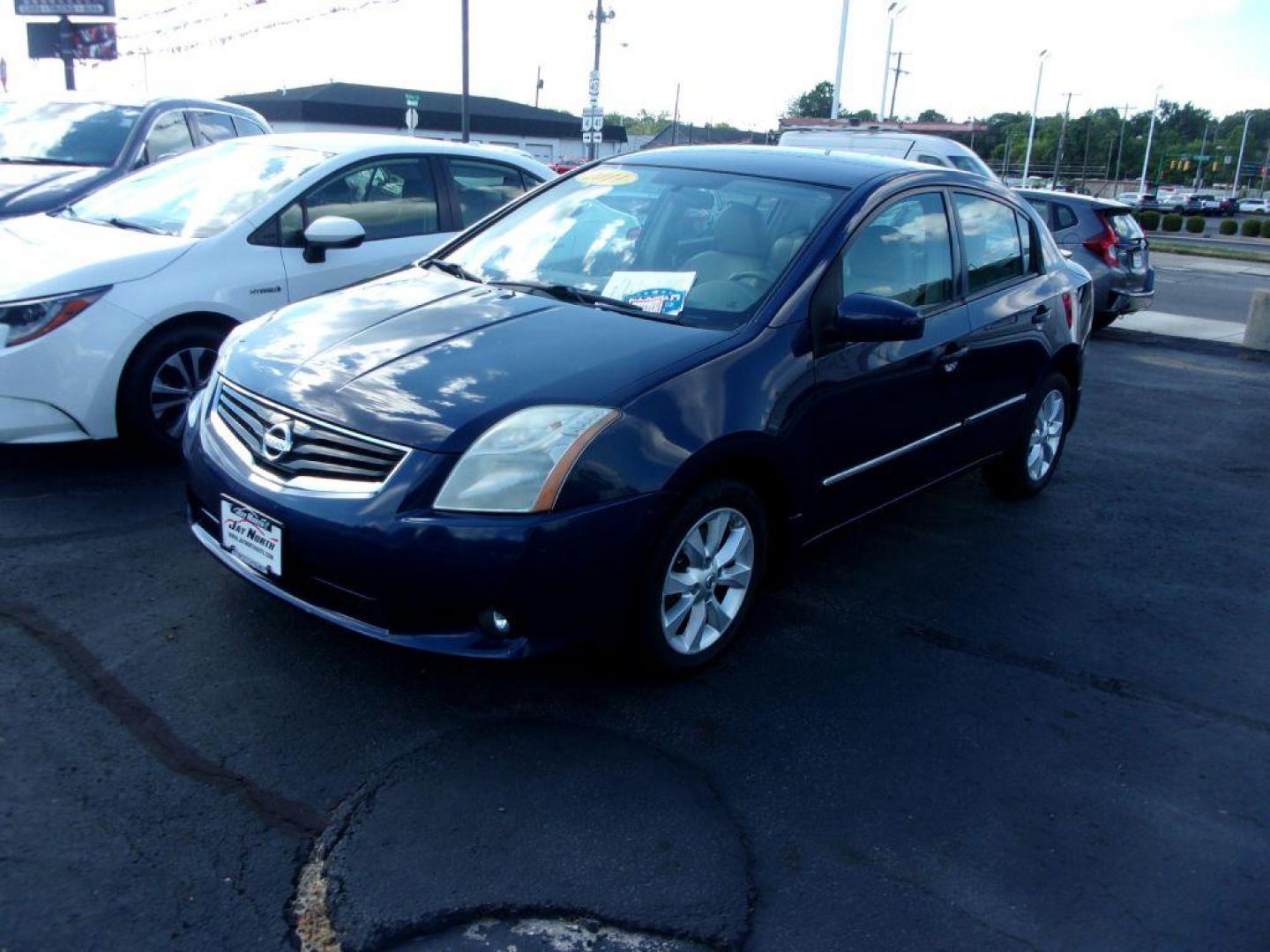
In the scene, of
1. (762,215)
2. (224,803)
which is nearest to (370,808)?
(224,803)

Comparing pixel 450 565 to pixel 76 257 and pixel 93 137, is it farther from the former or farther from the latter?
pixel 93 137

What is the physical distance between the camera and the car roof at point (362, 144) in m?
6.21

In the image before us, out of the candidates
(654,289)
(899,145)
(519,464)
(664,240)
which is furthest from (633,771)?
(899,145)

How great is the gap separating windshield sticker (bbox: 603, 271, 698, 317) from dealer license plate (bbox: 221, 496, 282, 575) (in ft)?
4.94

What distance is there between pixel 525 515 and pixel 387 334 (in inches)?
40.1

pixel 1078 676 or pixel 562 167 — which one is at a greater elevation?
pixel 562 167

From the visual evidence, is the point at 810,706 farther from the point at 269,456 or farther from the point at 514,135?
the point at 514,135

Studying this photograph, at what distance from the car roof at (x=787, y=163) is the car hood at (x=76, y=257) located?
225 cm

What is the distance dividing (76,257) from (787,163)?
333cm

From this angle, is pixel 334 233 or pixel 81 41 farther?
pixel 81 41

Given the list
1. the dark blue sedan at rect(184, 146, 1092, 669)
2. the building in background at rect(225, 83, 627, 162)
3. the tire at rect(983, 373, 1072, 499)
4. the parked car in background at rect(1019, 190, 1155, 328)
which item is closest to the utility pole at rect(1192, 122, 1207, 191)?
the building in background at rect(225, 83, 627, 162)

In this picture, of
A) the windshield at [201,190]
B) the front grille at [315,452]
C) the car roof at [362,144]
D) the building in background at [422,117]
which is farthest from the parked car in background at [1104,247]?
the building in background at [422,117]

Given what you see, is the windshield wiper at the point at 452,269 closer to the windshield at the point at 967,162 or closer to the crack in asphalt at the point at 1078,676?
the crack in asphalt at the point at 1078,676

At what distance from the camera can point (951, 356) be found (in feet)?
15.5
